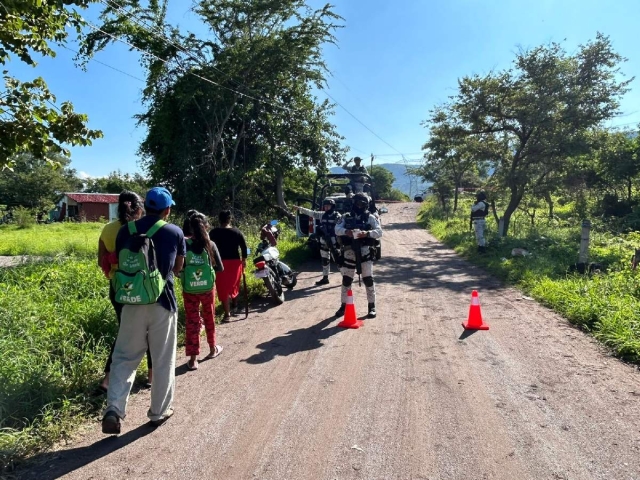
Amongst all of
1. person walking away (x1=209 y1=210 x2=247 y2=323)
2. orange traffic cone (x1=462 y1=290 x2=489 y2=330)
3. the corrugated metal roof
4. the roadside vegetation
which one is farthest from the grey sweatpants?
the corrugated metal roof

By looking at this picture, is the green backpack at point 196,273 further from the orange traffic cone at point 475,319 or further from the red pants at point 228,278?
the orange traffic cone at point 475,319

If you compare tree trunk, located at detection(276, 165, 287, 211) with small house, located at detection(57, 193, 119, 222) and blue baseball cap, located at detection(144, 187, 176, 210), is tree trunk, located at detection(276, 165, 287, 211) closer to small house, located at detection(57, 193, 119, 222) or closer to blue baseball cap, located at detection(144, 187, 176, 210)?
blue baseball cap, located at detection(144, 187, 176, 210)

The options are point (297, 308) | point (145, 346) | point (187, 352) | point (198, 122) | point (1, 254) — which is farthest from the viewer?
point (198, 122)

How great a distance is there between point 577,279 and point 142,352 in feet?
27.3

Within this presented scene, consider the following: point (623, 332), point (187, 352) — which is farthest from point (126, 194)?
point (623, 332)

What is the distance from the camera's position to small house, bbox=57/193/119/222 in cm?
5125

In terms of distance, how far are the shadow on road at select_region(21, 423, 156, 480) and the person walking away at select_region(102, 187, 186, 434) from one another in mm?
129

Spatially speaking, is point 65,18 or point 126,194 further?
point 65,18

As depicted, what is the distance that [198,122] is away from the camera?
68.0 feet

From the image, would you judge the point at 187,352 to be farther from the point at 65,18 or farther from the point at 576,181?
the point at 576,181

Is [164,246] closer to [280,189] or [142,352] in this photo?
[142,352]

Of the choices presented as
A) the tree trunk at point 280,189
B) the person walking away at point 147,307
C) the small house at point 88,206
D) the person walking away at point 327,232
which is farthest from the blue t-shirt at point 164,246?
the small house at point 88,206

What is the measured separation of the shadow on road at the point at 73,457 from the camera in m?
3.15

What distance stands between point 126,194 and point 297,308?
14.0 ft
